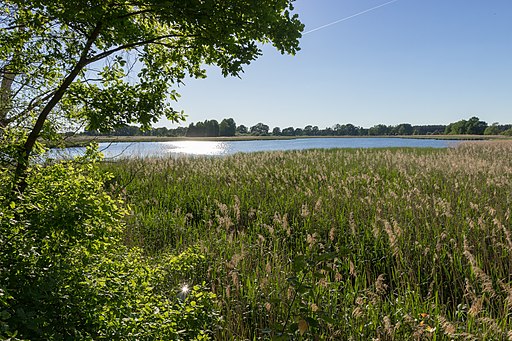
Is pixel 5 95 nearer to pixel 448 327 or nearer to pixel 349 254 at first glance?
pixel 349 254

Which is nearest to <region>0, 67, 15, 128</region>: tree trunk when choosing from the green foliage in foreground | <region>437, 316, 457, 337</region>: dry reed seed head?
the green foliage in foreground

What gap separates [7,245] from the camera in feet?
7.47

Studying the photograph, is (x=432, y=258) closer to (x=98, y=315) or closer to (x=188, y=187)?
(x=98, y=315)

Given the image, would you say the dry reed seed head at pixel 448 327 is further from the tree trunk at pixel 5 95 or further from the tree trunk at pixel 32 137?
the tree trunk at pixel 5 95

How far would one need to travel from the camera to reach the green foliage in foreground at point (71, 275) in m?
2.07

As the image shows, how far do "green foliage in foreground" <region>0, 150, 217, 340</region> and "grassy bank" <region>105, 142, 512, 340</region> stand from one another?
714mm

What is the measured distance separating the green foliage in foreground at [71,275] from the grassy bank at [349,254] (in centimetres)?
71

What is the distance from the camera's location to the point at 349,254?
4449 millimetres

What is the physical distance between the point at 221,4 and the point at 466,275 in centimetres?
428

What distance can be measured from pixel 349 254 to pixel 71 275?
Result: 11.0 ft

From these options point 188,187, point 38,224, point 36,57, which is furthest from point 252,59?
point 188,187

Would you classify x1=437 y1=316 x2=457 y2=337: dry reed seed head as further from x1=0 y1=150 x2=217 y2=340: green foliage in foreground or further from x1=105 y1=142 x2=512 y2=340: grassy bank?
x1=0 y1=150 x2=217 y2=340: green foliage in foreground

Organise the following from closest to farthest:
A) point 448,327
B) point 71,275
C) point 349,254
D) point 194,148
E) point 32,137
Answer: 1. point 448,327
2. point 71,275
3. point 32,137
4. point 349,254
5. point 194,148

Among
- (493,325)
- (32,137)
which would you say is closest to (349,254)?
(493,325)
